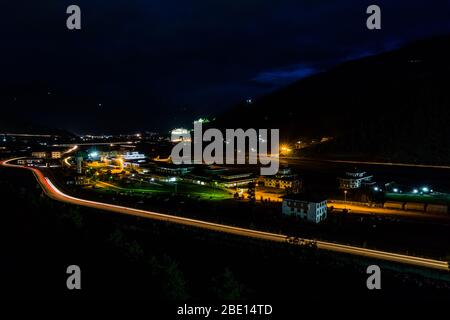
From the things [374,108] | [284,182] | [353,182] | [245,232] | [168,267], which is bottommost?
[168,267]

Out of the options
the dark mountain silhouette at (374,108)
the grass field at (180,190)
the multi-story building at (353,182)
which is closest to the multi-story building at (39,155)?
the grass field at (180,190)

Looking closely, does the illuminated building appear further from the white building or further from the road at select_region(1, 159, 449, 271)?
the white building

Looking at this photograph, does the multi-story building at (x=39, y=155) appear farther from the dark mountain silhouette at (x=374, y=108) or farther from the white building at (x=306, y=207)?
the white building at (x=306, y=207)

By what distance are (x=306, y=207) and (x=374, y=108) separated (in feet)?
208

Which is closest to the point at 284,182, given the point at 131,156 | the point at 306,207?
the point at 306,207

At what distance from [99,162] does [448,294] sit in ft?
162

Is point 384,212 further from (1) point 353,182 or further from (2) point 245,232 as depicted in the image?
(2) point 245,232

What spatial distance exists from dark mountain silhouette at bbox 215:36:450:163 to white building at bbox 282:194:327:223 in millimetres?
34040

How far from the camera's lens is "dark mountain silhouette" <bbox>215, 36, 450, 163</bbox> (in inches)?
2224

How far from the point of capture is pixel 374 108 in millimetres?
77688

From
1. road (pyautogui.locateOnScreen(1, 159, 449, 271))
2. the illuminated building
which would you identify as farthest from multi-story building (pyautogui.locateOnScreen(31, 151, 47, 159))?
road (pyautogui.locateOnScreen(1, 159, 449, 271))
